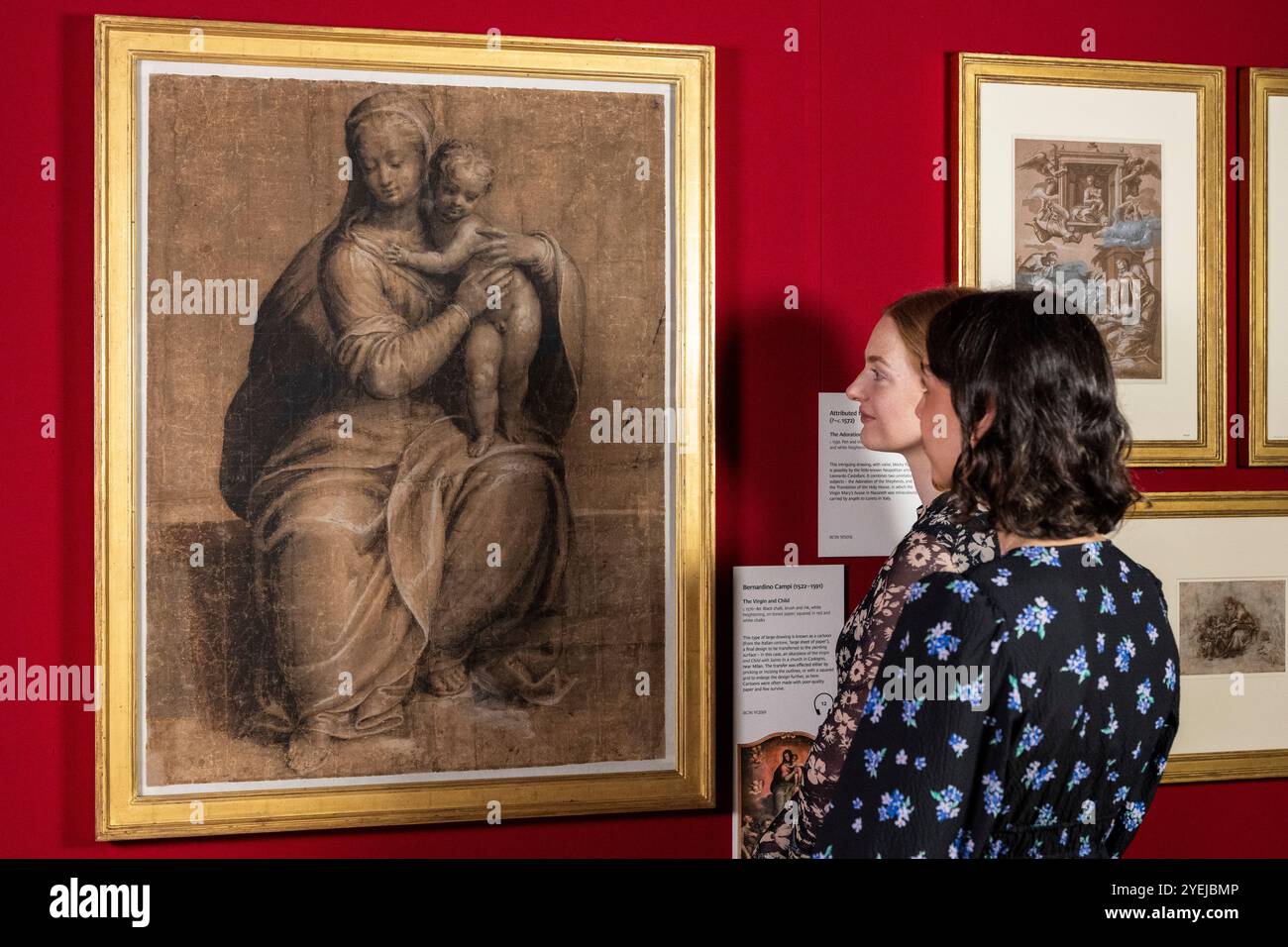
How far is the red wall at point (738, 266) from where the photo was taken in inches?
96.8

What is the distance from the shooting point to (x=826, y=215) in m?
2.76

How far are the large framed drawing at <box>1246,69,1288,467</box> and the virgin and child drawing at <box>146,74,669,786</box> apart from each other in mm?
1506

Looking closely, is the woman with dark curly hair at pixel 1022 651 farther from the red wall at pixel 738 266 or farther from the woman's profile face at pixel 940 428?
the red wall at pixel 738 266

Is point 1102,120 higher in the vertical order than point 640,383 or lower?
higher

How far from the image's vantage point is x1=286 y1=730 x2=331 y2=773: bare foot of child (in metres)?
2.52

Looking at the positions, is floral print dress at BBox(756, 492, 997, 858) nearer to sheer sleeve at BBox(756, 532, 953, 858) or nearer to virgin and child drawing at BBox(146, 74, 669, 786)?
sheer sleeve at BBox(756, 532, 953, 858)

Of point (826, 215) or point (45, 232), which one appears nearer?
point (45, 232)

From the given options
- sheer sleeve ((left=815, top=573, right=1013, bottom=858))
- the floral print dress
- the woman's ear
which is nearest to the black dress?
sheer sleeve ((left=815, top=573, right=1013, bottom=858))
